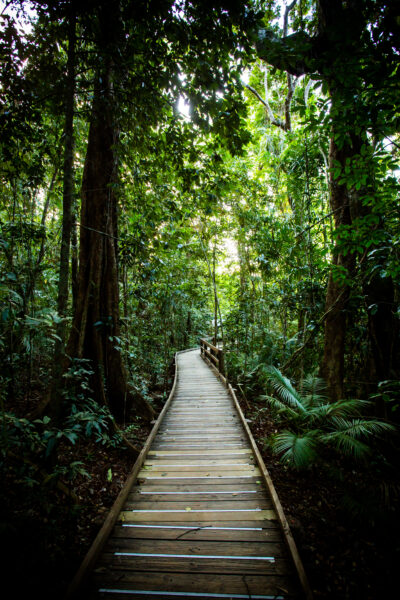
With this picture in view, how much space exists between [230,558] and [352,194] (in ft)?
17.5

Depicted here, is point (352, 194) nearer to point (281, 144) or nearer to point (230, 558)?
point (281, 144)

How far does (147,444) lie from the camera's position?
395 centimetres

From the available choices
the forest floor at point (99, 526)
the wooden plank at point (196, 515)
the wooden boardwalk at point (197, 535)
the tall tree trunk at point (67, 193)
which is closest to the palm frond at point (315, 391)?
the forest floor at point (99, 526)

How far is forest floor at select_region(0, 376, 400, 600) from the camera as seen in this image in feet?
5.91

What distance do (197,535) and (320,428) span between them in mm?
2887

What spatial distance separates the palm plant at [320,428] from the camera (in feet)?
11.0

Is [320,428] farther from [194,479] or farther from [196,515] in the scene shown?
[196,515]

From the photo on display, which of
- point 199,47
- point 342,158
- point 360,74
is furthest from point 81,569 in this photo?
point 342,158

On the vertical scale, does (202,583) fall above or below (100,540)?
below

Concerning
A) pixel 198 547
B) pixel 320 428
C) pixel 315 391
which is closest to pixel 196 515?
pixel 198 547

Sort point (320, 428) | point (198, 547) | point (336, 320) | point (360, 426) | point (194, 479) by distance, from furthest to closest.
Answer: point (336, 320) < point (320, 428) < point (360, 426) < point (194, 479) < point (198, 547)

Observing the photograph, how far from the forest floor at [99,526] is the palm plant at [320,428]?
48 cm

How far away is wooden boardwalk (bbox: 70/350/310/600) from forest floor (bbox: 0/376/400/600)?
310 millimetres

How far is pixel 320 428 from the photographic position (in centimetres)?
429
